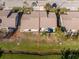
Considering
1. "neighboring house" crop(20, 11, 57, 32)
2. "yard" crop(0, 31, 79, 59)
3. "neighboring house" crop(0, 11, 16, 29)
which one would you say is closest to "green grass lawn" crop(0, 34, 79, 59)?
"yard" crop(0, 31, 79, 59)

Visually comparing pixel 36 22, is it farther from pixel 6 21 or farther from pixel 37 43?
pixel 6 21

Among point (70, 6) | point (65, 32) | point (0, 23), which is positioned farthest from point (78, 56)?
point (0, 23)

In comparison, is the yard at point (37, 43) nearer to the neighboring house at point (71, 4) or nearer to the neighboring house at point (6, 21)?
the neighboring house at point (6, 21)

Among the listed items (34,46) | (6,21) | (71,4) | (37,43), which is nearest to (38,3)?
(71,4)

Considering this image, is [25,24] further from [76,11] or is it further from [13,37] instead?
[76,11]

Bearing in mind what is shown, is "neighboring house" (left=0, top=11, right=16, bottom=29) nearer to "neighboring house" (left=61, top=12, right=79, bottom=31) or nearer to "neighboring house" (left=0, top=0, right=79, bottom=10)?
"neighboring house" (left=0, top=0, right=79, bottom=10)
